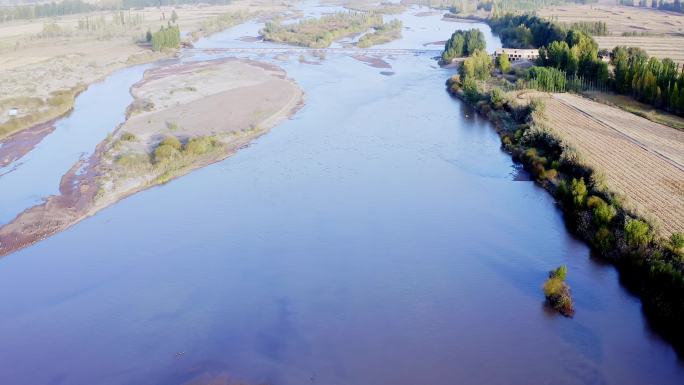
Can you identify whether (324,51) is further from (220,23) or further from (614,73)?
(614,73)

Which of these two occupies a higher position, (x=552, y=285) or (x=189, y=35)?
(x=189, y=35)

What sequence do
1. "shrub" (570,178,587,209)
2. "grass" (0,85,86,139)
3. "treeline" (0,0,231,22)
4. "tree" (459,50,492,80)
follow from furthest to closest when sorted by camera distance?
"treeline" (0,0,231,22) < "tree" (459,50,492,80) < "grass" (0,85,86,139) < "shrub" (570,178,587,209)

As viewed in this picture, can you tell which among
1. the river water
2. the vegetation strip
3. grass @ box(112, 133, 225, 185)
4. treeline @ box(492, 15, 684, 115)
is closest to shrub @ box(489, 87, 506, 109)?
the vegetation strip

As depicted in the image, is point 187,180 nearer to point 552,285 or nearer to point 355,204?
point 355,204

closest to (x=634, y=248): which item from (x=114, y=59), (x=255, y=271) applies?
(x=255, y=271)

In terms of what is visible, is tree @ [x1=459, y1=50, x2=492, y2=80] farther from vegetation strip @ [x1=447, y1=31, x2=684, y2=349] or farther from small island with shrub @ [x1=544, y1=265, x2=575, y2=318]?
small island with shrub @ [x1=544, y1=265, x2=575, y2=318]
